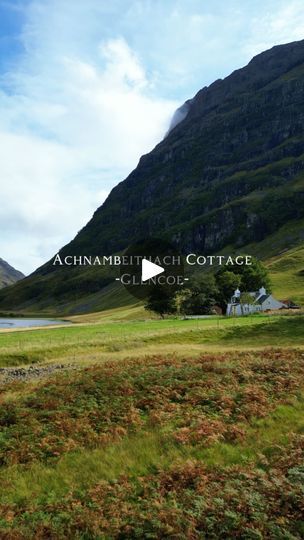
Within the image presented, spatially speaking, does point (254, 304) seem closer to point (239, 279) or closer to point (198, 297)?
point (239, 279)

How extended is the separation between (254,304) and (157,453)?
9965cm

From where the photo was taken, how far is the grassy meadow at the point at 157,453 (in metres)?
9.96

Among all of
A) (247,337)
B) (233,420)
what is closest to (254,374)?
(233,420)

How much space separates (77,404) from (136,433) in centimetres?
469

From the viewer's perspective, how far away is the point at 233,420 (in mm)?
16484

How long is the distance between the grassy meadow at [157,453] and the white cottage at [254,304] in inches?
3244

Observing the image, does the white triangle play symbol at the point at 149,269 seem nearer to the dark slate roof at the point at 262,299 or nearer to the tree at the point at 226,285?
the tree at the point at 226,285

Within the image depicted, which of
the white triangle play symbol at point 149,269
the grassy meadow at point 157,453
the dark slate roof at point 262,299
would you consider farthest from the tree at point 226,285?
the grassy meadow at point 157,453

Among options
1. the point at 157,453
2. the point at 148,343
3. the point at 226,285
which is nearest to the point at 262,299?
the point at 226,285

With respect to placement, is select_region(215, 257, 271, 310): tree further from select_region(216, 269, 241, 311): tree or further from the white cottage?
the white cottage

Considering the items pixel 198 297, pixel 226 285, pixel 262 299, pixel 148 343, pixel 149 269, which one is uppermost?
pixel 149 269

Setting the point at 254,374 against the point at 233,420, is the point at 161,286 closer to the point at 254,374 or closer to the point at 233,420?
the point at 254,374

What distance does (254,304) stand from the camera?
362 feet

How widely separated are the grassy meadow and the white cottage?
270 feet
